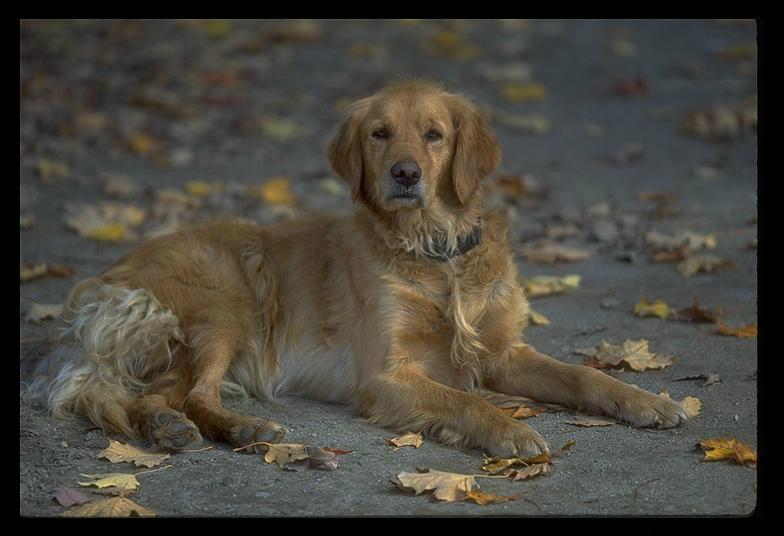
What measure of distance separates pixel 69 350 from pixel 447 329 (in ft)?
5.87

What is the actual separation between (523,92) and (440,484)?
26.1ft

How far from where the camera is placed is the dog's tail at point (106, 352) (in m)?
4.65

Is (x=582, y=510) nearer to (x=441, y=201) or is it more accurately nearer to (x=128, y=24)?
(x=441, y=201)

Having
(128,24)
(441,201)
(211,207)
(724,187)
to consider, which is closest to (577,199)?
(724,187)

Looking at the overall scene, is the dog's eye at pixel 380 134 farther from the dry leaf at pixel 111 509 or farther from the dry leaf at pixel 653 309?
the dry leaf at pixel 111 509

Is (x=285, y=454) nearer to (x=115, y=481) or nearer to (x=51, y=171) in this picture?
(x=115, y=481)

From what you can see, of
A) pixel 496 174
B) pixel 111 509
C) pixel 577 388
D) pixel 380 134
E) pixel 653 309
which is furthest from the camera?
pixel 496 174

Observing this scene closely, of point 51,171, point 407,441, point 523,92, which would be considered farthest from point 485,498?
point 523,92

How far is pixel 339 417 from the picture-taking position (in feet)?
15.3

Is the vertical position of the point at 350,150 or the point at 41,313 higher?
the point at 350,150

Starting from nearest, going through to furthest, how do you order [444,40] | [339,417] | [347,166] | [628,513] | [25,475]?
[628,513]
[25,475]
[339,417]
[347,166]
[444,40]

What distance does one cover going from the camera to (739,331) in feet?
17.4

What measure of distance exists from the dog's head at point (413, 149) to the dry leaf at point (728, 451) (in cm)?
160

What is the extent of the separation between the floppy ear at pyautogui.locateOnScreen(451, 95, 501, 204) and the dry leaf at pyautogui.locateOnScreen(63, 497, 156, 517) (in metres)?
2.09
